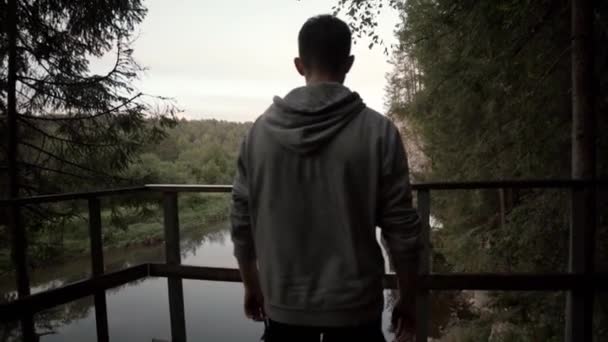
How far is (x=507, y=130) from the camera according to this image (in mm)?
5781

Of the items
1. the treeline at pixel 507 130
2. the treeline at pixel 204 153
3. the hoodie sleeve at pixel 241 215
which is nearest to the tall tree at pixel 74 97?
the treeline at pixel 507 130

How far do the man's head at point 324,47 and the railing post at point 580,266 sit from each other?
166 centimetres

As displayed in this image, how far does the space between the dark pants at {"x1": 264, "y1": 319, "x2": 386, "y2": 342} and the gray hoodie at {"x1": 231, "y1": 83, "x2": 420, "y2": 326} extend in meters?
0.02

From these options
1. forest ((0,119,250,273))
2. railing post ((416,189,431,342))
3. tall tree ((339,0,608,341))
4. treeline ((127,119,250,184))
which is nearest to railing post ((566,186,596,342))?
railing post ((416,189,431,342))

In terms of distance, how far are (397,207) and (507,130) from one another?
5.65 metres

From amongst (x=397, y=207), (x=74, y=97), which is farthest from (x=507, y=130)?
(x=74, y=97)

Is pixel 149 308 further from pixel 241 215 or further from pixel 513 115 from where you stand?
pixel 241 215

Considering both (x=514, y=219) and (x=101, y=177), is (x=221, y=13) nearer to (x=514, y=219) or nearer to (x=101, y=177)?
(x=101, y=177)

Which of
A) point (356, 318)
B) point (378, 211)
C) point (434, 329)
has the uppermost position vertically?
point (378, 211)

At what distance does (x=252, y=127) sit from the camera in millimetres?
929

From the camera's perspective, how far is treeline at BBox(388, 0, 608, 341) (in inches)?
155

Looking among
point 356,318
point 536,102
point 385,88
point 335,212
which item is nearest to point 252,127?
point 335,212

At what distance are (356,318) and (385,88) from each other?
534 inches

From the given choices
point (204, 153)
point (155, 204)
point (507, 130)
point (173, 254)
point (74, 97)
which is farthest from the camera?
point (204, 153)
